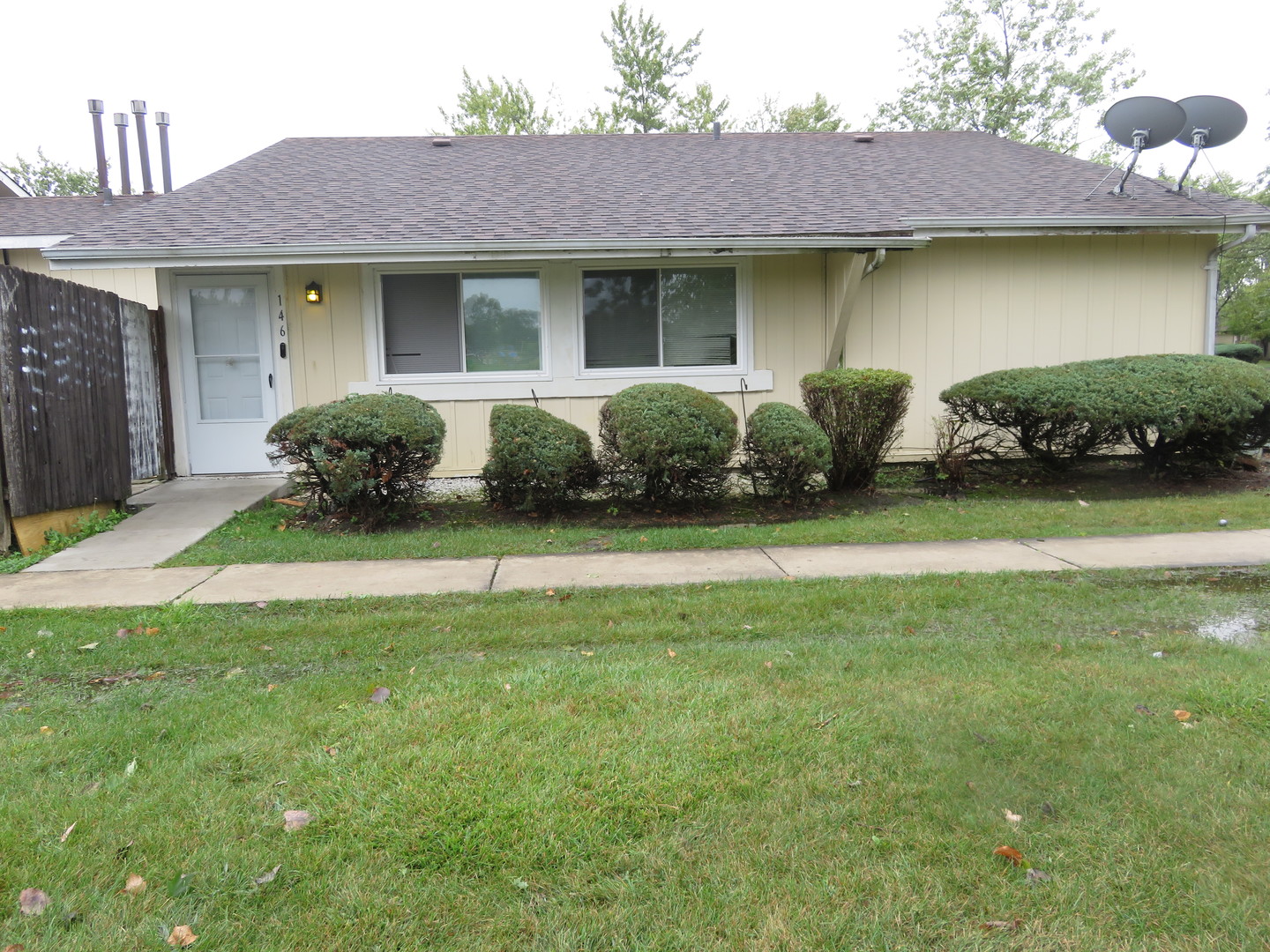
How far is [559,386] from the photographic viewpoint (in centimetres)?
884

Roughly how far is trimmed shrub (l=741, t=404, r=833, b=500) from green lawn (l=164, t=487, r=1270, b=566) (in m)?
0.32

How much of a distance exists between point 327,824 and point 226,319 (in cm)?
824

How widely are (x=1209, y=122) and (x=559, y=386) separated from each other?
8.12 meters

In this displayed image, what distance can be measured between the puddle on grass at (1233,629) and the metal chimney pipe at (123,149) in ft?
58.5

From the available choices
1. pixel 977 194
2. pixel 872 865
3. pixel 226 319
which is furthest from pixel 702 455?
pixel 226 319

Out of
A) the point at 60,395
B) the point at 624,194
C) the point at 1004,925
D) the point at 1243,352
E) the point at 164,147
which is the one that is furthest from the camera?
the point at 1243,352

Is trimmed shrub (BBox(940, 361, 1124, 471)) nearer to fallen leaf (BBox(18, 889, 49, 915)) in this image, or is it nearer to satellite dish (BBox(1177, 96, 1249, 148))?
satellite dish (BBox(1177, 96, 1249, 148))

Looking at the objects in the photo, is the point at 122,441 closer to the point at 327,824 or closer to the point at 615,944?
the point at 327,824

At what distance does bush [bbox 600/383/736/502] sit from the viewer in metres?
6.58

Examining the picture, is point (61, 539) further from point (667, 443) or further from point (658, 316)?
point (658, 316)

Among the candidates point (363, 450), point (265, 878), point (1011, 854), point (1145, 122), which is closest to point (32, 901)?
point (265, 878)

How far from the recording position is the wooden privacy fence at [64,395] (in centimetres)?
583

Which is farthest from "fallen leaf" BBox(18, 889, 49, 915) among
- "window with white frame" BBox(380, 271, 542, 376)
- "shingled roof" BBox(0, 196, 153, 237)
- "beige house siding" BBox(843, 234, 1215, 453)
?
"shingled roof" BBox(0, 196, 153, 237)

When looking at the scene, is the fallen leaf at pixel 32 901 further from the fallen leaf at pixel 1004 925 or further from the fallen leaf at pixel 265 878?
the fallen leaf at pixel 1004 925
